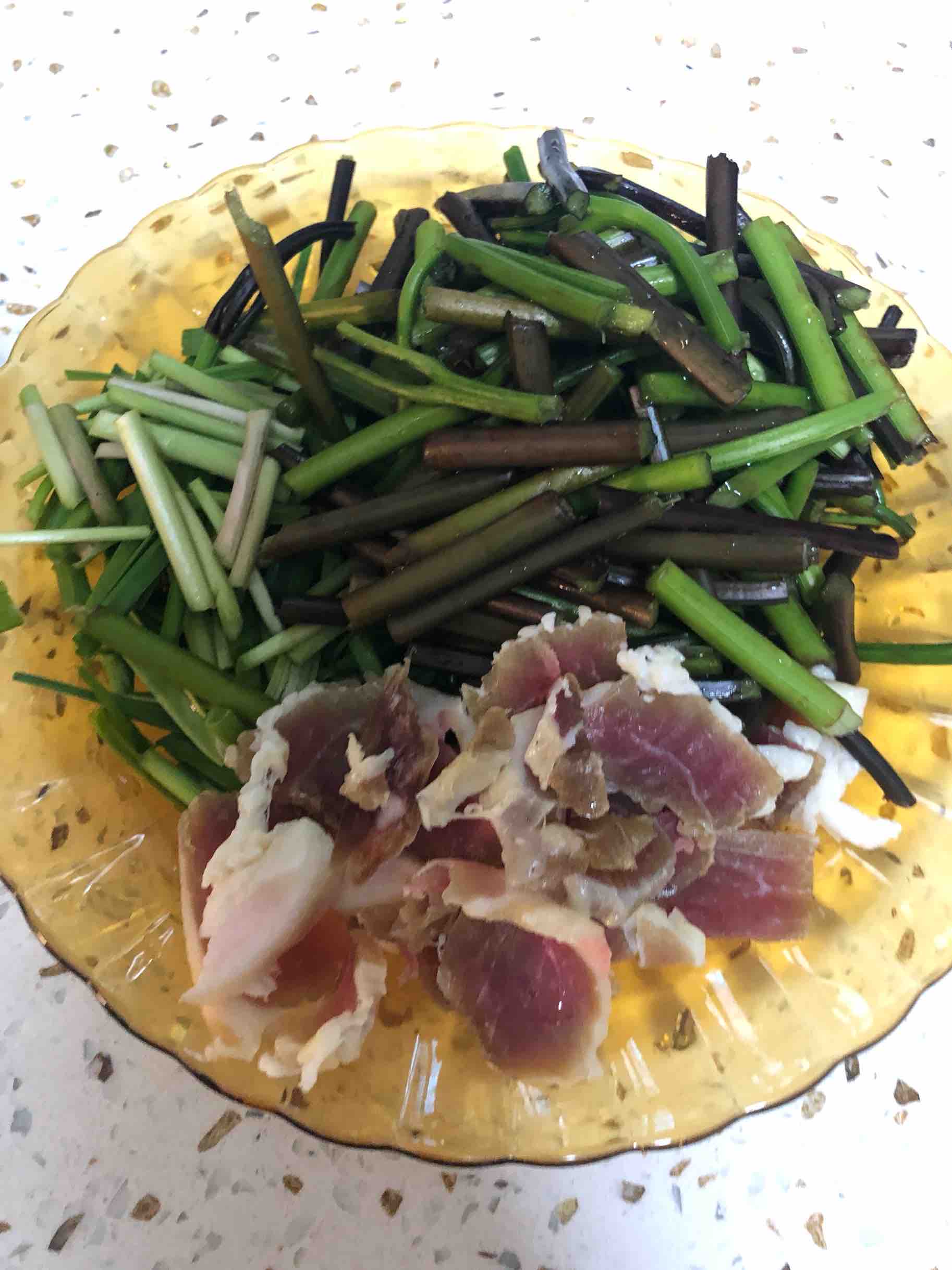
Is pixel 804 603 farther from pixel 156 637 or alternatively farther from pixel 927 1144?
pixel 156 637

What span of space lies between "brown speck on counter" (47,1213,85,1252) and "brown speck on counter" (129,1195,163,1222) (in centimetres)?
9

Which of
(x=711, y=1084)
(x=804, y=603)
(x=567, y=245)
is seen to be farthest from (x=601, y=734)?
(x=567, y=245)

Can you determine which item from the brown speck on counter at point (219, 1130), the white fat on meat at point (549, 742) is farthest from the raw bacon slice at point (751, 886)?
the brown speck on counter at point (219, 1130)

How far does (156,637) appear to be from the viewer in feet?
4.59

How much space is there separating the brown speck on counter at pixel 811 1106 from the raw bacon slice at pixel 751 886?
1.58 feet

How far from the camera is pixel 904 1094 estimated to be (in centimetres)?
156

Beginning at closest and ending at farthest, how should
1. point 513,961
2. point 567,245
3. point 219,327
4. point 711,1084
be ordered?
point 513,961 < point 711,1084 < point 567,245 < point 219,327

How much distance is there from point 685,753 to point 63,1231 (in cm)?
142

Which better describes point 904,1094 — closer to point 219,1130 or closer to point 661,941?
point 661,941

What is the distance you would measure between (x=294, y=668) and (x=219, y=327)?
2.53 feet

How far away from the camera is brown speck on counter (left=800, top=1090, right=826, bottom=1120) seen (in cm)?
153

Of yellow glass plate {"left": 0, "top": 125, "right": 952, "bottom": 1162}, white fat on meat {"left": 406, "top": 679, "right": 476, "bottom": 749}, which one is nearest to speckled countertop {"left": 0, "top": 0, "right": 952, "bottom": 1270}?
yellow glass plate {"left": 0, "top": 125, "right": 952, "bottom": 1162}

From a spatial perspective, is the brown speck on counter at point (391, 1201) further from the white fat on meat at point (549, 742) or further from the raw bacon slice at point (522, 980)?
the white fat on meat at point (549, 742)

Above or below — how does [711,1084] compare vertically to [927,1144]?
above
